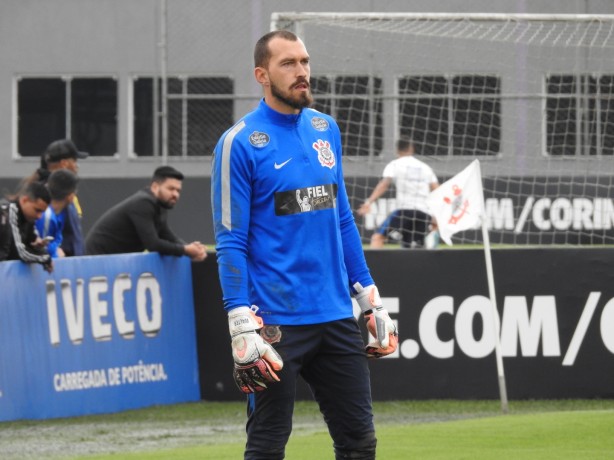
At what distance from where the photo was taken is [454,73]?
22219mm

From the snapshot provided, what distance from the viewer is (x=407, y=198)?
15.8m

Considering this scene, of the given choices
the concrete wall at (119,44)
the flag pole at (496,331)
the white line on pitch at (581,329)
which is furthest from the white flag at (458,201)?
the concrete wall at (119,44)

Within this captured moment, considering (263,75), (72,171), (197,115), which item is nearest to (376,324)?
(263,75)

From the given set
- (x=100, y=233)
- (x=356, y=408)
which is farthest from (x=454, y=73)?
(x=356, y=408)

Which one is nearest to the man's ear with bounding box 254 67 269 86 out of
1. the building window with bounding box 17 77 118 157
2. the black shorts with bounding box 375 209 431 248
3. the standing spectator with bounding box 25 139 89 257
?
the standing spectator with bounding box 25 139 89 257

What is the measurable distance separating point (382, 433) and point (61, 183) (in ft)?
11.6

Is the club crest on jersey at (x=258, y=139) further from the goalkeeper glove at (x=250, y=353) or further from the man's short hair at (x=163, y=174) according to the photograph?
the man's short hair at (x=163, y=174)

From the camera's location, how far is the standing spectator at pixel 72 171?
472 inches

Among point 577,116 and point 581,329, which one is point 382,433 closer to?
point 581,329

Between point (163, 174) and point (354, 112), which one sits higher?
point (354, 112)

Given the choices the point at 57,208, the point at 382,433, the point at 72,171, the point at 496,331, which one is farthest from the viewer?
the point at 72,171

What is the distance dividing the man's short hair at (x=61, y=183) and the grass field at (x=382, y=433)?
190cm

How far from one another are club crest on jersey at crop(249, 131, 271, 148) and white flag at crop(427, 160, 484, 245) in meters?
5.68

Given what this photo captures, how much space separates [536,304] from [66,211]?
4.11 meters
